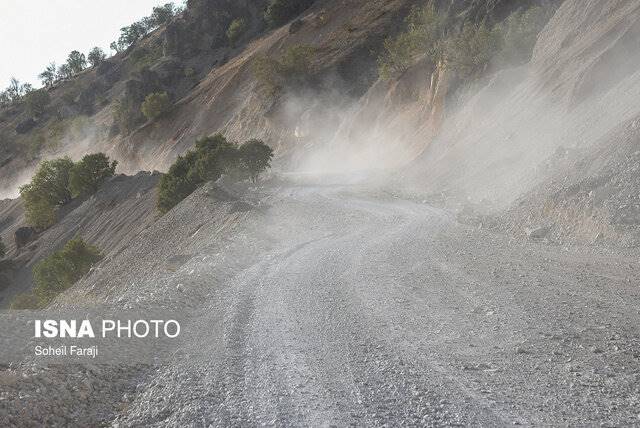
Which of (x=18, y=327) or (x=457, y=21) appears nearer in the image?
(x=18, y=327)

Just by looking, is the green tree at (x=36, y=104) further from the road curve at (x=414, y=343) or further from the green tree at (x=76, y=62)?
the road curve at (x=414, y=343)

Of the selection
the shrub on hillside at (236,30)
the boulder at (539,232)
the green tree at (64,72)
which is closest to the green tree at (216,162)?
the boulder at (539,232)

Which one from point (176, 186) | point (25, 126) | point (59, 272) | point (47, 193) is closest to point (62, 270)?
point (59, 272)

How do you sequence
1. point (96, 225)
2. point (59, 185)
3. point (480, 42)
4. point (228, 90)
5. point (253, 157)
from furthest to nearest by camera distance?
point (228, 90)
point (59, 185)
point (96, 225)
point (253, 157)
point (480, 42)

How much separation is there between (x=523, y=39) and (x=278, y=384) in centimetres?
3908

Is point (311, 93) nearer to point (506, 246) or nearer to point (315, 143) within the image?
point (315, 143)

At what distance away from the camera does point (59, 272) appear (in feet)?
138

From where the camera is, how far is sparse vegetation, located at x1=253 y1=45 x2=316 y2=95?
72.1 metres

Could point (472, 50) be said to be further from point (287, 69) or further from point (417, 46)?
point (287, 69)

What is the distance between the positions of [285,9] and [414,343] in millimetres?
97947

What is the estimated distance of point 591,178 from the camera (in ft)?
58.7

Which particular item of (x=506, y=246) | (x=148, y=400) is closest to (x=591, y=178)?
(x=506, y=246)

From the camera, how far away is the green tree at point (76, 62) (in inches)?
7421

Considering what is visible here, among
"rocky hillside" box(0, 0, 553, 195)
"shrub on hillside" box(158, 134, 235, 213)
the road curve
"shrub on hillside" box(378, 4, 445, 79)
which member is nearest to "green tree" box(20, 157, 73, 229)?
"rocky hillside" box(0, 0, 553, 195)
